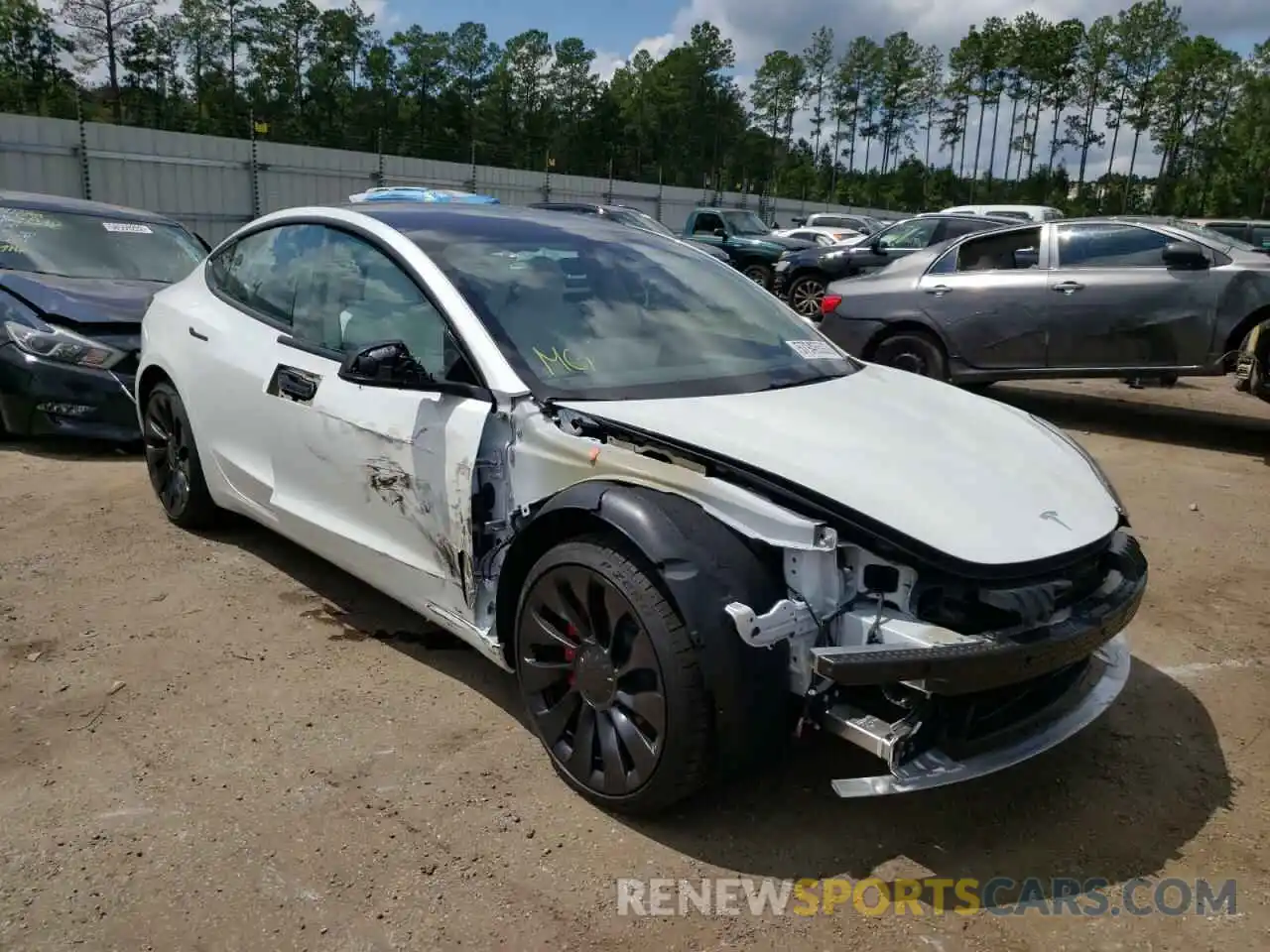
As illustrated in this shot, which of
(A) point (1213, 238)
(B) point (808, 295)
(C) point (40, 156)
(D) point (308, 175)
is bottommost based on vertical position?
(B) point (808, 295)

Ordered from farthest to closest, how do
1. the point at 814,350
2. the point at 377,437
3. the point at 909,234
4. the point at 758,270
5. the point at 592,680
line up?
the point at 758,270 < the point at 909,234 < the point at 814,350 < the point at 377,437 < the point at 592,680

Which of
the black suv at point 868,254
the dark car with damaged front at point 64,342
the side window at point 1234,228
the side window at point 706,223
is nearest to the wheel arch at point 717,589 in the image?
the dark car with damaged front at point 64,342

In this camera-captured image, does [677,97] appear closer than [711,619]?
No

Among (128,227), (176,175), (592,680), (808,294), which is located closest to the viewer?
(592,680)

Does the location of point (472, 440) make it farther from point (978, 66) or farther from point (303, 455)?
point (978, 66)

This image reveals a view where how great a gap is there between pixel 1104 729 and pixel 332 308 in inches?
122

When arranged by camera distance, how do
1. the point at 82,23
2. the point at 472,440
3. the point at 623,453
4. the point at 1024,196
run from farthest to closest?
the point at 1024,196, the point at 82,23, the point at 472,440, the point at 623,453

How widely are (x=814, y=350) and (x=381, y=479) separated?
5.41 ft

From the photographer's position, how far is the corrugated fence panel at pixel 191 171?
1680 cm

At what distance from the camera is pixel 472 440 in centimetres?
304

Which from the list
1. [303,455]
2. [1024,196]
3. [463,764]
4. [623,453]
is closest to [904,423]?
[623,453]

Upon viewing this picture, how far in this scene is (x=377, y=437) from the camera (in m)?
3.37

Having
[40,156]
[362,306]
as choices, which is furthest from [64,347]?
[40,156]

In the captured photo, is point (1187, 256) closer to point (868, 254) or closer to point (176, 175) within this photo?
point (868, 254)
